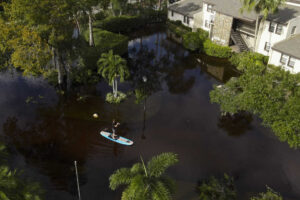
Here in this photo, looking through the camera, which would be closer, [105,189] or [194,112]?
[105,189]

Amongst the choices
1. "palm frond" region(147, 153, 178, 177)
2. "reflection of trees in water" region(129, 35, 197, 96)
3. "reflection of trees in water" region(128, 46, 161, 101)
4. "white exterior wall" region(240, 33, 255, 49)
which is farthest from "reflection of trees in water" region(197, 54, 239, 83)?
"palm frond" region(147, 153, 178, 177)

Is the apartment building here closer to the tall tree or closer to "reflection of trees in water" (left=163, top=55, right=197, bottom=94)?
the tall tree

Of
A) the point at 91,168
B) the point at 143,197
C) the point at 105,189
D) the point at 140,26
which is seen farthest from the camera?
the point at 140,26

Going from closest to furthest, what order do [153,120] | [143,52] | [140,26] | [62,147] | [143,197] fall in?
[143,197] → [62,147] → [153,120] → [143,52] → [140,26]

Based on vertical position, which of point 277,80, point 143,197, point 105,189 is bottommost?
point 105,189

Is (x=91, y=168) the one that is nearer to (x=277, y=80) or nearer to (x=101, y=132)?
(x=101, y=132)

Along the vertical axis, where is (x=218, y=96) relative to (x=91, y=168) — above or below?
above

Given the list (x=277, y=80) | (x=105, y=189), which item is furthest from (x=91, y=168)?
(x=277, y=80)

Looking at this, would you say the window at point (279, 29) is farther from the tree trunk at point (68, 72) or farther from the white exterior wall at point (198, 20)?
the tree trunk at point (68, 72)
